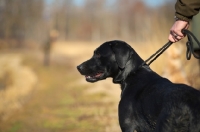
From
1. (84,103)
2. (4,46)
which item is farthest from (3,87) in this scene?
(4,46)

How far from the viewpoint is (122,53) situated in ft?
16.3

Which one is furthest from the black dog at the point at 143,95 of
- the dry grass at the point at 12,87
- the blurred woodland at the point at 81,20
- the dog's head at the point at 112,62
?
the blurred woodland at the point at 81,20

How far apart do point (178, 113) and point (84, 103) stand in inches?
297

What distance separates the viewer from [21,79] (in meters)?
15.5

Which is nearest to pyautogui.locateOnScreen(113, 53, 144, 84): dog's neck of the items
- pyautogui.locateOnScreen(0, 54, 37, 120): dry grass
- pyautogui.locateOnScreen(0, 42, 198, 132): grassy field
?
pyautogui.locateOnScreen(0, 42, 198, 132): grassy field

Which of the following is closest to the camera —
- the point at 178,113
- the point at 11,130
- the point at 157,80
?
the point at 178,113

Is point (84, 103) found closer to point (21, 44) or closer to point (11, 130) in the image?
point (11, 130)

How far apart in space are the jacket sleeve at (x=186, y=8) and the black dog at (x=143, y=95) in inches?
29.1

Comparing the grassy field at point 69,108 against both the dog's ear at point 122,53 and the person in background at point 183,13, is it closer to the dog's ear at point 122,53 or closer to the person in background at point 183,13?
the dog's ear at point 122,53

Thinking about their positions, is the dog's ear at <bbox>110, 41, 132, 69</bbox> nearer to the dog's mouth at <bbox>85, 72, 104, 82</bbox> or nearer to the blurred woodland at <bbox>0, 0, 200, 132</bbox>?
the dog's mouth at <bbox>85, 72, 104, 82</bbox>

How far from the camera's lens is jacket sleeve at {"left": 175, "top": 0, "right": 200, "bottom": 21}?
436 cm

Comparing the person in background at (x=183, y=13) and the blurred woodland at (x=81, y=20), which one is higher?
the blurred woodland at (x=81, y=20)

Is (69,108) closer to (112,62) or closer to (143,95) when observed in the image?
(112,62)

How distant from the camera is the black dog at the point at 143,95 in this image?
11.8 ft
